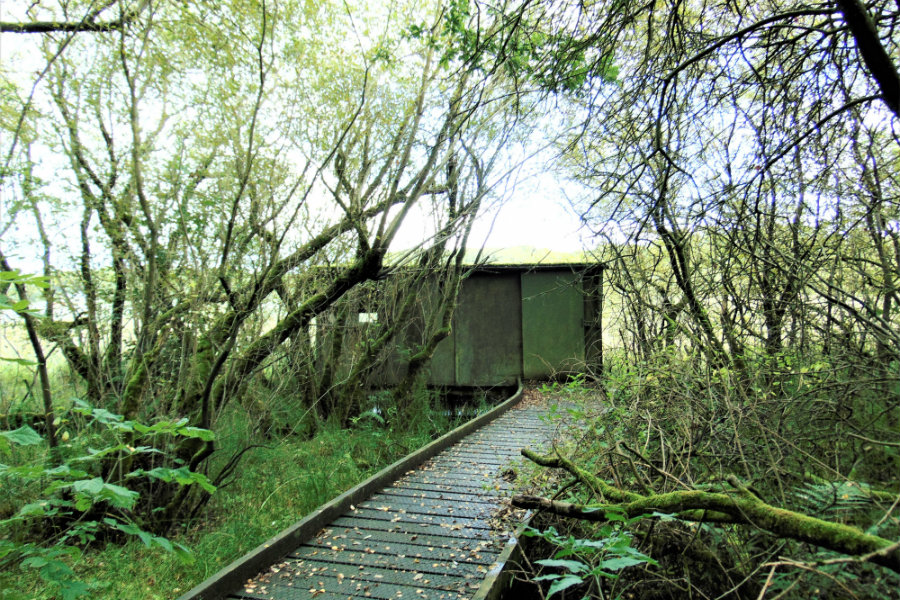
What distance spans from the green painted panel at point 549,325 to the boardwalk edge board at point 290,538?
662cm

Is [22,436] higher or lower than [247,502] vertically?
higher

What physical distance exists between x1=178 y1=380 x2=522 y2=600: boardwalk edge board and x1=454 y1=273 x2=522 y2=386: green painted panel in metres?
6.33

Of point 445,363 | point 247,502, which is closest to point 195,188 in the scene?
point 247,502

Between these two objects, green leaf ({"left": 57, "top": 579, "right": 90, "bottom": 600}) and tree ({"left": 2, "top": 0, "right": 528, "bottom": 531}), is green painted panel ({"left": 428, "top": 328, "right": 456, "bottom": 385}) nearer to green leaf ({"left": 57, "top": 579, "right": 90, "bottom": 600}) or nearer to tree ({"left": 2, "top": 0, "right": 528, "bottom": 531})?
tree ({"left": 2, "top": 0, "right": 528, "bottom": 531})

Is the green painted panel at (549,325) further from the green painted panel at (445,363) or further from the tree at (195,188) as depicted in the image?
the tree at (195,188)

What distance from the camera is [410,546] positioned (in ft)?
13.5

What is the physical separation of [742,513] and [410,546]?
9.28 feet

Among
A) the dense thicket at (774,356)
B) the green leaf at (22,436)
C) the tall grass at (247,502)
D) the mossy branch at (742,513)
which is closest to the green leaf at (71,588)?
the tall grass at (247,502)

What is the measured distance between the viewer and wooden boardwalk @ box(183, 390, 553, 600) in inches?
135

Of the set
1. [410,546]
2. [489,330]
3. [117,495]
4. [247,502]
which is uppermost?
[489,330]

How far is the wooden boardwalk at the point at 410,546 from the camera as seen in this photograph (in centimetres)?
344

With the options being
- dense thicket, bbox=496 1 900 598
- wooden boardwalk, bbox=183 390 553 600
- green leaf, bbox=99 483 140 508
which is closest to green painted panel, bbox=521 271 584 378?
wooden boardwalk, bbox=183 390 553 600

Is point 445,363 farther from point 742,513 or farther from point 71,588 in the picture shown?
point 71,588

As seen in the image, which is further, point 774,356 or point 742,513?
point 774,356
